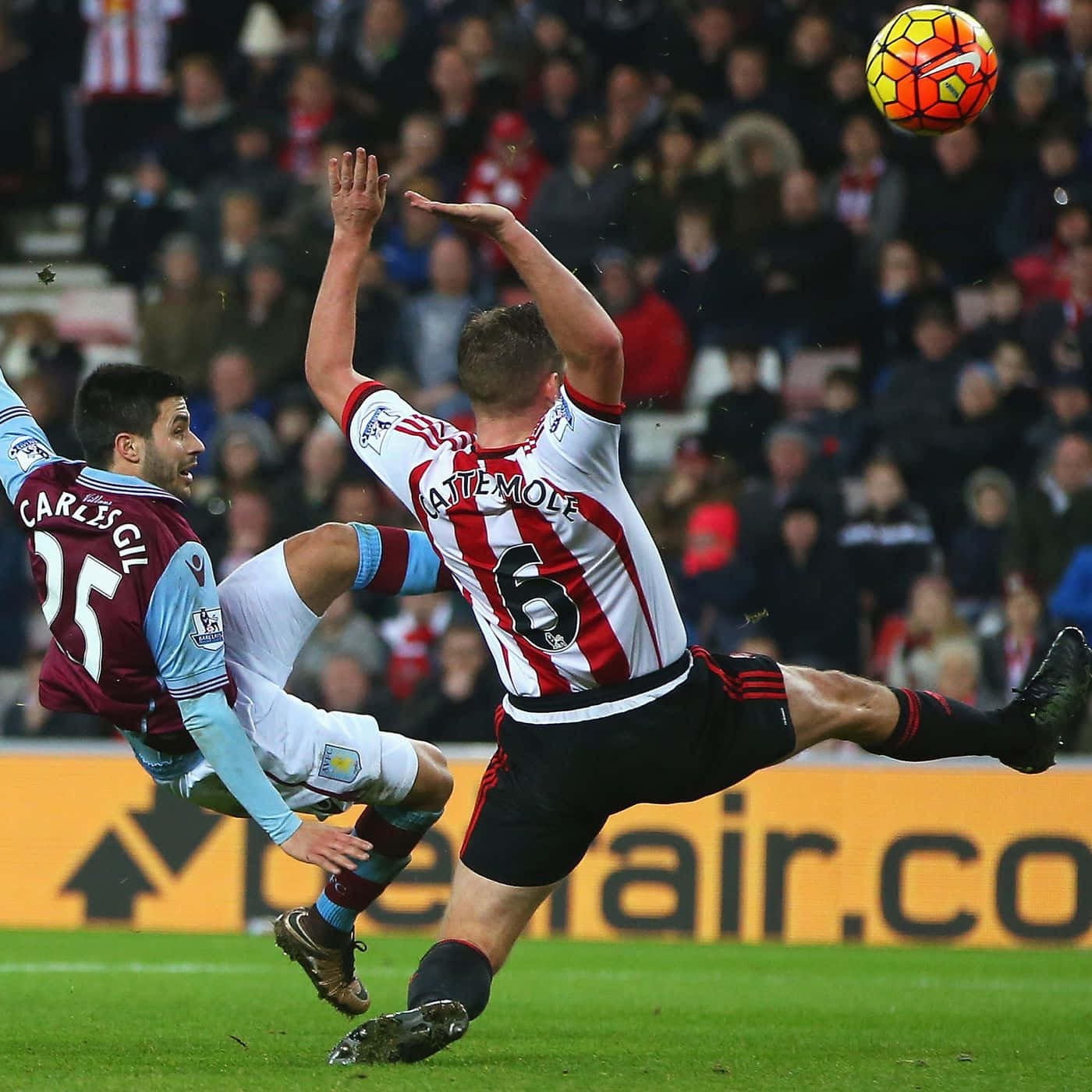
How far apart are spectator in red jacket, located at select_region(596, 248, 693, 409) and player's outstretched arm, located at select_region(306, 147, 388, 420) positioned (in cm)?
610

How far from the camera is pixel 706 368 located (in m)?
12.6

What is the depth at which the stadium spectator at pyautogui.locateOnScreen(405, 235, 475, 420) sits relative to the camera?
12.4 m

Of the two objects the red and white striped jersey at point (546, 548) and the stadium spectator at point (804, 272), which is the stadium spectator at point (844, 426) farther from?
the red and white striped jersey at point (546, 548)

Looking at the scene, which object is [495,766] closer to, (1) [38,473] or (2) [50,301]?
(1) [38,473]

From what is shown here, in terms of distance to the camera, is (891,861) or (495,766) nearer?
(495,766)

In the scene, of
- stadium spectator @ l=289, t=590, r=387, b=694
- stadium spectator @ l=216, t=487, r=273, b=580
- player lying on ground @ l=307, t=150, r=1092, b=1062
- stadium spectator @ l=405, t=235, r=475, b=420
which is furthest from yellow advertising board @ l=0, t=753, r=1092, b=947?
player lying on ground @ l=307, t=150, r=1092, b=1062

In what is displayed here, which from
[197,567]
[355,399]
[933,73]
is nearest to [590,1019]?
[197,567]

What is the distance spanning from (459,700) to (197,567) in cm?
542

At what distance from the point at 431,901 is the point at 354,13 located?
7.42 m

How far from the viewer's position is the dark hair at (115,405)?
5.61m

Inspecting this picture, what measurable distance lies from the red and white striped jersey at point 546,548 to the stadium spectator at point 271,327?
24.5 ft

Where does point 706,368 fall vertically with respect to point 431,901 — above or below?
above

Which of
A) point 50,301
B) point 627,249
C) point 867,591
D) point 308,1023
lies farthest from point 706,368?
point 308,1023

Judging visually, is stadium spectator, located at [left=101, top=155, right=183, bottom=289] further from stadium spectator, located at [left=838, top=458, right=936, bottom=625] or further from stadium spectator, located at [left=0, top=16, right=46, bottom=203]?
stadium spectator, located at [left=838, top=458, right=936, bottom=625]
